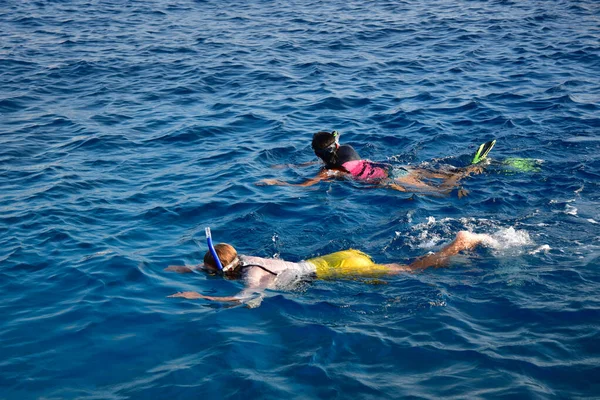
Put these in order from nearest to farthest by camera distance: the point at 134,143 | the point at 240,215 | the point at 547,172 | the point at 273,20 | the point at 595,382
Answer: the point at 595,382 → the point at 240,215 → the point at 547,172 → the point at 134,143 → the point at 273,20

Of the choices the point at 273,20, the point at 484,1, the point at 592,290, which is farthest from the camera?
the point at 484,1

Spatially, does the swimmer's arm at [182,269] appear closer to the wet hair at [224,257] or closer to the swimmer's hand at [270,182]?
the wet hair at [224,257]

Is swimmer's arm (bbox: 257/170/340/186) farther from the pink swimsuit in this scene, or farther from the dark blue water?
the pink swimsuit

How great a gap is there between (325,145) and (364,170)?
75 centimetres

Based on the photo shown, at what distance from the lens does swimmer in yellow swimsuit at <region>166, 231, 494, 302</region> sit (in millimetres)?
7078

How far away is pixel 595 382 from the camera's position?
530 cm

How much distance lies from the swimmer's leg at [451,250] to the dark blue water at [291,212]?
0.15 meters

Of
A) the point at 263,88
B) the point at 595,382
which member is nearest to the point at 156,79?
the point at 263,88

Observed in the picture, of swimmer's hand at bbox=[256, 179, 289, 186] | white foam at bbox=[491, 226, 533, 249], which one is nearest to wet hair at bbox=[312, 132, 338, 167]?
swimmer's hand at bbox=[256, 179, 289, 186]

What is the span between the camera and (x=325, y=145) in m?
10.1

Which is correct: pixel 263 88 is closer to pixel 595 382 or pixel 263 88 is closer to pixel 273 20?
pixel 273 20

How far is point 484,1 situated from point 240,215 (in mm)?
17634

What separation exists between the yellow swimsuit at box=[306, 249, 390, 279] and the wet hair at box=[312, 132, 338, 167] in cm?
291

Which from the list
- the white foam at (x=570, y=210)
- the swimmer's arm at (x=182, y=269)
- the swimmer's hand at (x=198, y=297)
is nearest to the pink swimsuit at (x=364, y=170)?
the white foam at (x=570, y=210)
